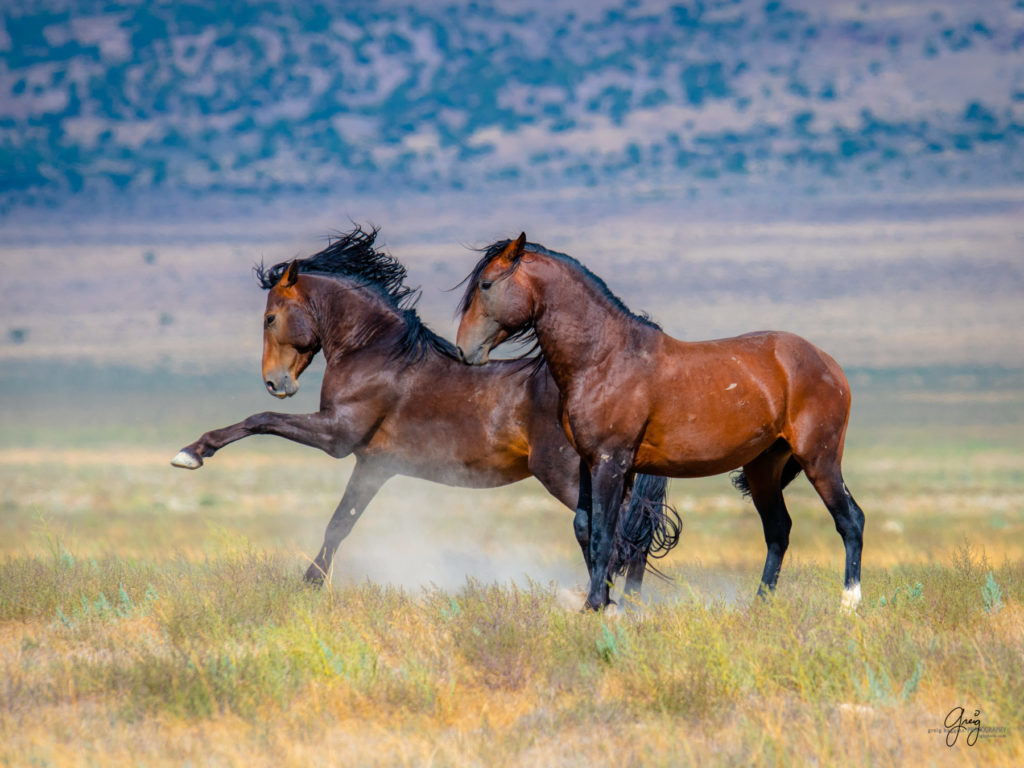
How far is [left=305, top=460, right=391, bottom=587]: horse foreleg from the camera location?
317 inches

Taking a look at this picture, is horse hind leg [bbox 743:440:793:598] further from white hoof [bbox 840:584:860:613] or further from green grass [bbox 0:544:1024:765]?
white hoof [bbox 840:584:860:613]

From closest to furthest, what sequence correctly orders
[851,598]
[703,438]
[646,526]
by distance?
[703,438], [851,598], [646,526]

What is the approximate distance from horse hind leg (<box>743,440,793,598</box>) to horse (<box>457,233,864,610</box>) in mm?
487

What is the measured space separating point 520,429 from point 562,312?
4.49 feet

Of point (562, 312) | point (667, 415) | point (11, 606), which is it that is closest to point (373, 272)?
point (562, 312)

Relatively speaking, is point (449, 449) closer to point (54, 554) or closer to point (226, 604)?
point (226, 604)

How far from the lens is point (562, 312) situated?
6.73 m

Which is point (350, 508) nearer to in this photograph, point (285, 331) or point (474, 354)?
point (285, 331)

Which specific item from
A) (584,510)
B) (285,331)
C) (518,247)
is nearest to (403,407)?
(285,331)

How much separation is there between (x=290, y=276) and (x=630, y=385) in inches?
111

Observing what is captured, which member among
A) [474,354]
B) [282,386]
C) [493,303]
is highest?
[493,303]

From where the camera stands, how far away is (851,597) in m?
7.14

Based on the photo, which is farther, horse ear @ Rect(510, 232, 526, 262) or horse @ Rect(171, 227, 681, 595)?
horse @ Rect(171, 227, 681, 595)
